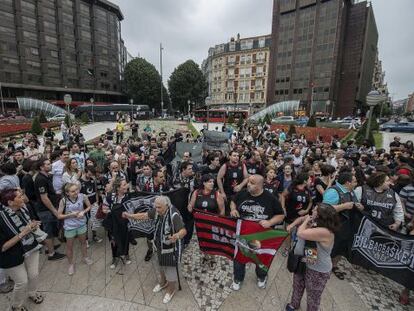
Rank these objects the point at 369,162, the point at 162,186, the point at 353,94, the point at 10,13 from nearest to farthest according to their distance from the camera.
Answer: the point at 162,186
the point at 369,162
the point at 10,13
the point at 353,94

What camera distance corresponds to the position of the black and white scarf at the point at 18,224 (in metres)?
3.02

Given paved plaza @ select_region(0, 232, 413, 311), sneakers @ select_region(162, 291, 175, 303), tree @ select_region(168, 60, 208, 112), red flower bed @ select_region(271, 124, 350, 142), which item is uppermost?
tree @ select_region(168, 60, 208, 112)

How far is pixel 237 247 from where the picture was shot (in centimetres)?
385

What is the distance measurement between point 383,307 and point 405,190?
2.15 metres

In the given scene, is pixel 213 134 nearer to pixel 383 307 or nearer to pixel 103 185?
pixel 103 185

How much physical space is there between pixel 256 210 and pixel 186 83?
55509 mm

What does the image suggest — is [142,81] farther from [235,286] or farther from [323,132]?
[235,286]

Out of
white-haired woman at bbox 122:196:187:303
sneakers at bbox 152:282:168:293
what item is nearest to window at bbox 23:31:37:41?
white-haired woman at bbox 122:196:187:303

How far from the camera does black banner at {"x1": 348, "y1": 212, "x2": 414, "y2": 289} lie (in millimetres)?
3607

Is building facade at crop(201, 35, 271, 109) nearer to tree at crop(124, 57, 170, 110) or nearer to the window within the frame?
tree at crop(124, 57, 170, 110)

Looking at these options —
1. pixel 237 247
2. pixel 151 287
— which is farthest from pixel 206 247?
pixel 151 287

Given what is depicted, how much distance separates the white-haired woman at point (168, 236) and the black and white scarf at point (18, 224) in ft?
5.41

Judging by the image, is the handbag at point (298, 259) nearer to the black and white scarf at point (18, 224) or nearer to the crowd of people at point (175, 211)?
the crowd of people at point (175, 211)

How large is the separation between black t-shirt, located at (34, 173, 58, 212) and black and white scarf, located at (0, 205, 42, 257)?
133 centimetres
